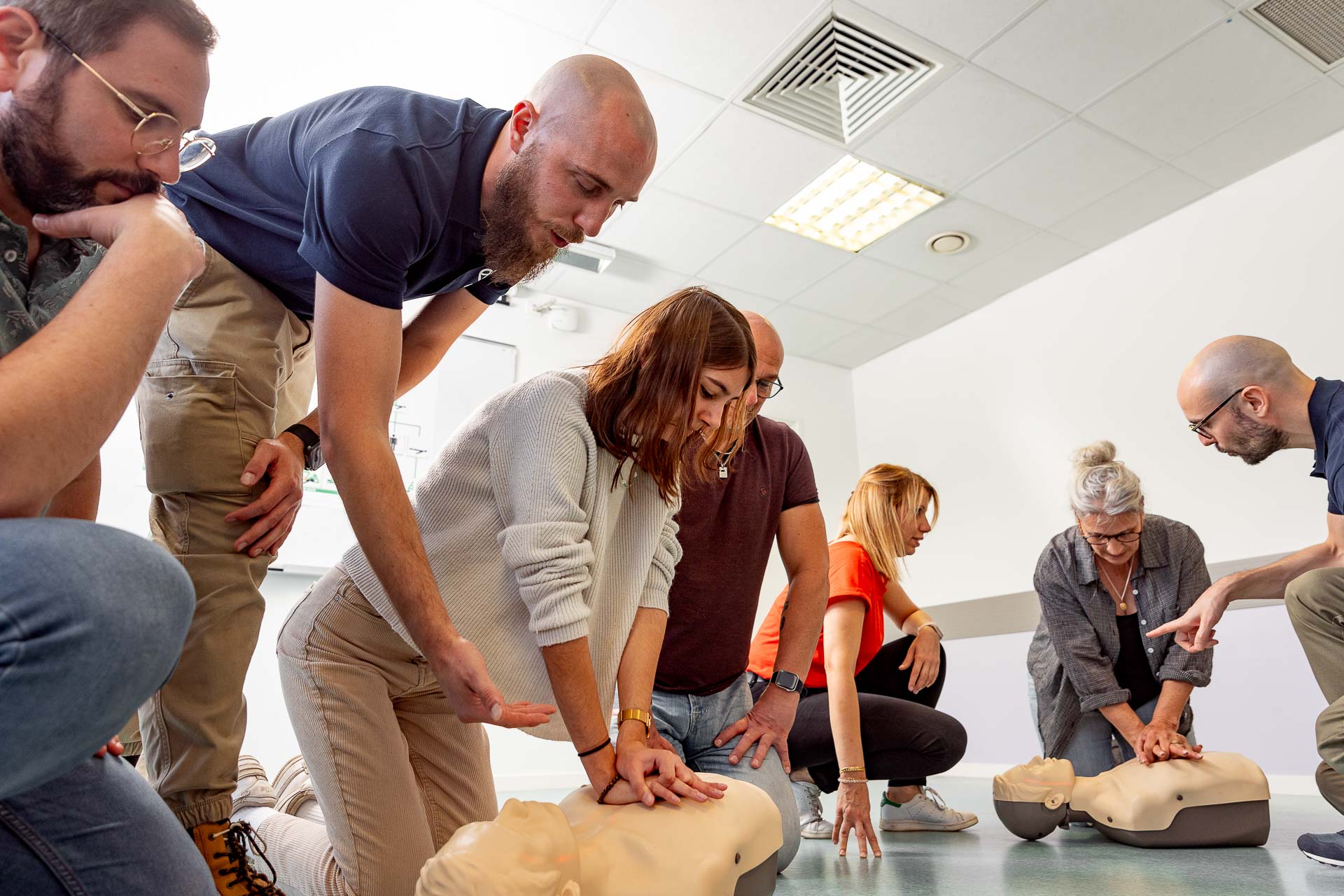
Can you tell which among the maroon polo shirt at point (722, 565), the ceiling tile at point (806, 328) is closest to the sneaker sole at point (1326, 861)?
the maroon polo shirt at point (722, 565)

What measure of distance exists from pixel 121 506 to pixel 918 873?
3.52 meters

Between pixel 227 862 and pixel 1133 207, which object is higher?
pixel 1133 207

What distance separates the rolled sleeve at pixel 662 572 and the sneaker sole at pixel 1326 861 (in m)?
1.49

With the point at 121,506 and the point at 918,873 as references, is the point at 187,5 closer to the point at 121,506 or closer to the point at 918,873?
the point at 918,873

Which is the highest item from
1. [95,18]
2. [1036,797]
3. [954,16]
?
[954,16]

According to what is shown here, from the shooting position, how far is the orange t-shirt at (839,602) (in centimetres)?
226

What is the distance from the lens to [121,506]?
3828mm

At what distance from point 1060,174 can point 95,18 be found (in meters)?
4.17

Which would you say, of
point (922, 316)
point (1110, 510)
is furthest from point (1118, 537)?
point (922, 316)

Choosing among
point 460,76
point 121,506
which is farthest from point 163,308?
point 121,506

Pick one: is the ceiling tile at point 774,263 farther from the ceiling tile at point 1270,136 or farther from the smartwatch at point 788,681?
the smartwatch at point 788,681

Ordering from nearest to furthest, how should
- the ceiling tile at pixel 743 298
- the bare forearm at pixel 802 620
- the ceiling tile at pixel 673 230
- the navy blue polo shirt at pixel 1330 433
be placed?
1. the bare forearm at pixel 802 620
2. the navy blue polo shirt at pixel 1330 433
3. the ceiling tile at pixel 673 230
4. the ceiling tile at pixel 743 298

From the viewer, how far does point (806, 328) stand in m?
5.82

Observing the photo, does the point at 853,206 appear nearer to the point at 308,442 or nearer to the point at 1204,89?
the point at 1204,89
